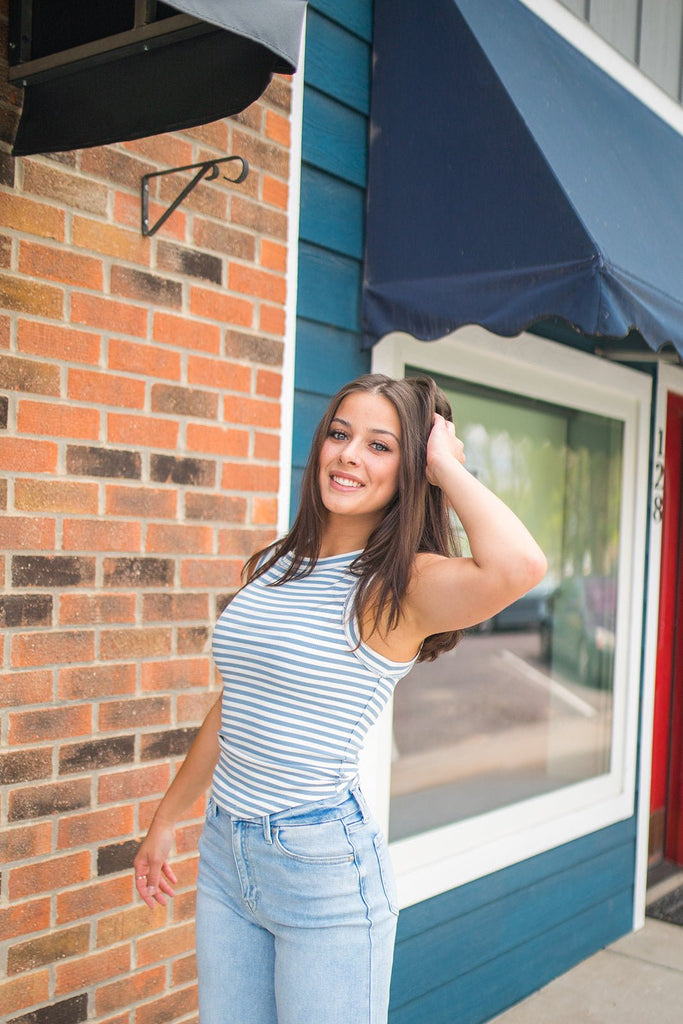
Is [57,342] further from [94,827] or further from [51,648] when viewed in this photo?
[94,827]

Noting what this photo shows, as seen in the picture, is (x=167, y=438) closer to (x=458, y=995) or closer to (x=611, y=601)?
(x=458, y=995)

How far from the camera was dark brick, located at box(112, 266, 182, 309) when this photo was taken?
2.41 m

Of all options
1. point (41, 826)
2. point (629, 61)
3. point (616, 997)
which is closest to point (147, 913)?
point (41, 826)

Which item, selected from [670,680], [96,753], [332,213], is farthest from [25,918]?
[670,680]

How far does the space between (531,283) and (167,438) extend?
40.0 inches

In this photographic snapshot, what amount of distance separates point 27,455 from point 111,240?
55 cm

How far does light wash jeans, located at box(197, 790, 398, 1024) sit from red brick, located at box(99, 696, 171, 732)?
2.12 ft

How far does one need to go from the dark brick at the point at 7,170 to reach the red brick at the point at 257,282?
659mm

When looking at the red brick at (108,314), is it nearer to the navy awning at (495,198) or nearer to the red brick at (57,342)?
the red brick at (57,342)

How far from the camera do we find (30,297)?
7.29 ft

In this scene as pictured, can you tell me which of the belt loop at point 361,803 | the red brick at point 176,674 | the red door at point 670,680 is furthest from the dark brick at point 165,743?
the red door at point 670,680

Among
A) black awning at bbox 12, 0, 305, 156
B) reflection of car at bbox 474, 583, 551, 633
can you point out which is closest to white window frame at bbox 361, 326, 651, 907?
reflection of car at bbox 474, 583, 551, 633

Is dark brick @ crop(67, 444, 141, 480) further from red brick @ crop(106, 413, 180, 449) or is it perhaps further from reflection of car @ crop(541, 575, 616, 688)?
reflection of car @ crop(541, 575, 616, 688)

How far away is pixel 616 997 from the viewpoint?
3.80 metres
